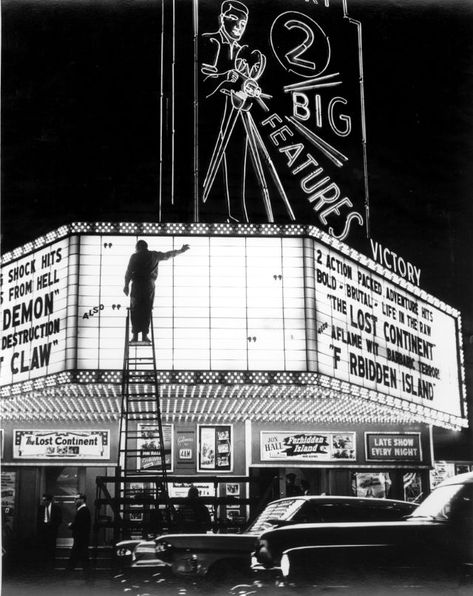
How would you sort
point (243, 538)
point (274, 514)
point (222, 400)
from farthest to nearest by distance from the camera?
1. point (222, 400)
2. point (274, 514)
3. point (243, 538)

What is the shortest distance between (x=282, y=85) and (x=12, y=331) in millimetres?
5415

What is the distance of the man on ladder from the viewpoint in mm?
10805

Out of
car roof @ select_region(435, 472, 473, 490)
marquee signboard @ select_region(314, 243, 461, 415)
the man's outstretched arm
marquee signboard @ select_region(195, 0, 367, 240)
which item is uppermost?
marquee signboard @ select_region(195, 0, 367, 240)

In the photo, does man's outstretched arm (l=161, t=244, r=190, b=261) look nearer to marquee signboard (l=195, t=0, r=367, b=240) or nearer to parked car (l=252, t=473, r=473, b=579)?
marquee signboard (l=195, t=0, r=367, b=240)

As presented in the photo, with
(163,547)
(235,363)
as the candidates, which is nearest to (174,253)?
(235,363)

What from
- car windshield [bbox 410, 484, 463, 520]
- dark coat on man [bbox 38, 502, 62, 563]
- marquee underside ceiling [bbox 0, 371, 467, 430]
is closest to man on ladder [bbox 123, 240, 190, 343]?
marquee underside ceiling [bbox 0, 371, 467, 430]

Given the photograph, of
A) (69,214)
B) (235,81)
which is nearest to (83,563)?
(69,214)

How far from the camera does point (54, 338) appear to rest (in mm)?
11094

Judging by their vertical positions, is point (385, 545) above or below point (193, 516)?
below

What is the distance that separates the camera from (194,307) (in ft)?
36.3

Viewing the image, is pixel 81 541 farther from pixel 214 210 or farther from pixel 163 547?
pixel 214 210

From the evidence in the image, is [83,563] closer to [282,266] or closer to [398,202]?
[282,266]

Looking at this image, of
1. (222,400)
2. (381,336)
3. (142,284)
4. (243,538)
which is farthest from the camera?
(222,400)

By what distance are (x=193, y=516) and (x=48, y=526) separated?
2451mm
